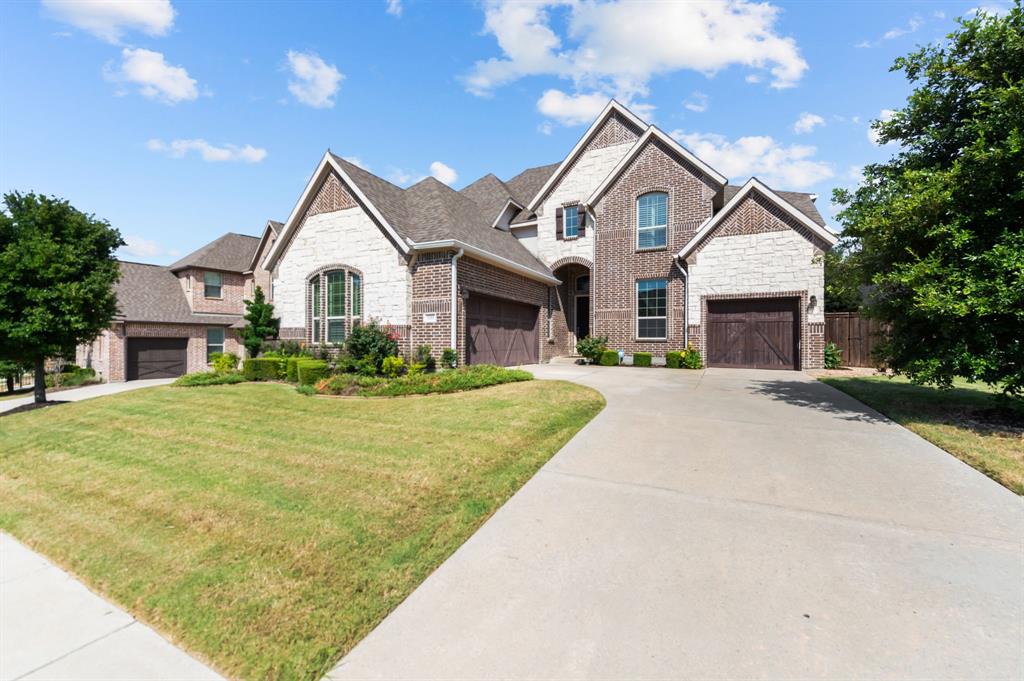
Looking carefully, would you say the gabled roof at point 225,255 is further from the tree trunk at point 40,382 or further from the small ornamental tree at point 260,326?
the tree trunk at point 40,382

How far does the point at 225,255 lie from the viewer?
2809 cm

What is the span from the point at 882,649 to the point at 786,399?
7.86 metres

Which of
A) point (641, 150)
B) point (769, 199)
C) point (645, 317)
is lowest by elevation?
point (645, 317)

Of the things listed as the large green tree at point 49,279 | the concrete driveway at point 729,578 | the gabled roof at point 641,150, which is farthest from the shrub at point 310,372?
the gabled roof at point 641,150

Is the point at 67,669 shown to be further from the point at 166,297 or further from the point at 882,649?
the point at 166,297

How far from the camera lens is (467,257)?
13688 millimetres

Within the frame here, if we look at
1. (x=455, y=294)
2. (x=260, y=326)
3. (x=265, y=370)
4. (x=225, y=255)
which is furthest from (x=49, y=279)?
(x=225, y=255)

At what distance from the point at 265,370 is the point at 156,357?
14971 mm

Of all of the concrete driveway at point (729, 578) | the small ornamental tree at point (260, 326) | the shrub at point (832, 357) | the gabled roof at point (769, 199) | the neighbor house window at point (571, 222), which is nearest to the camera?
the concrete driveway at point (729, 578)

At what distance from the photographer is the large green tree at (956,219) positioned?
6.45 metres

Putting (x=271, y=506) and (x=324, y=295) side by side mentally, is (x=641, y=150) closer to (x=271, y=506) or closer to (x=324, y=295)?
(x=324, y=295)

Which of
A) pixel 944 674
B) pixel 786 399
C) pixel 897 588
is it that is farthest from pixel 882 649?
pixel 786 399

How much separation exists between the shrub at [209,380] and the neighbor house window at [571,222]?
14.7m

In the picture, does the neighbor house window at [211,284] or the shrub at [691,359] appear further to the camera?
the neighbor house window at [211,284]
